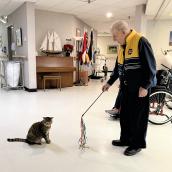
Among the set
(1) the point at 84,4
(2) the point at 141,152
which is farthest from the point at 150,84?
(1) the point at 84,4

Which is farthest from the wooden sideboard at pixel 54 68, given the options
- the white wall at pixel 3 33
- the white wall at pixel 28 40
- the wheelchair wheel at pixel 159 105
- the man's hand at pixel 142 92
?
the man's hand at pixel 142 92

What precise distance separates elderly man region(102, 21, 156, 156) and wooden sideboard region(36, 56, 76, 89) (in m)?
4.76

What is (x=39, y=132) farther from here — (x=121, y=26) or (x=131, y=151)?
(x=121, y=26)

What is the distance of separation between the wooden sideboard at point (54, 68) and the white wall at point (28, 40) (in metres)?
0.25

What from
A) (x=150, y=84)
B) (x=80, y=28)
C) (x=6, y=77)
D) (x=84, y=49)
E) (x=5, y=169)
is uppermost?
(x=80, y=28)

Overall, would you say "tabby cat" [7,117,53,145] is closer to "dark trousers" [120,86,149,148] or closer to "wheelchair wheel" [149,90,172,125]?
Result: "dark trousers" [120,86,149,148]

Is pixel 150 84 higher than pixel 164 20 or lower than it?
lower

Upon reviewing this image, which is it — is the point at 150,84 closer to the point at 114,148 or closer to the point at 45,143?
the point at 114,148

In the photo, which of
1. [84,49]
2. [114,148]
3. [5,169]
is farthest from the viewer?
[84,49]

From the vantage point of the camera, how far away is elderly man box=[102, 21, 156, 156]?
2203mm

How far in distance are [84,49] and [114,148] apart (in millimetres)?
5743

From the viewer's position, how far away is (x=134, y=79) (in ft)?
7.56

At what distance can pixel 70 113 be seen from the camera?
4195 millimetres

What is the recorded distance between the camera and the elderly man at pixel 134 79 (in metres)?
2.20
